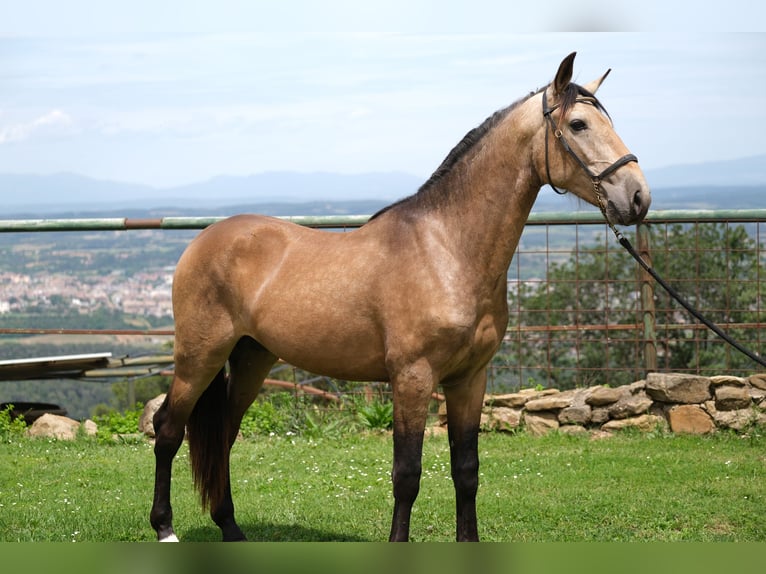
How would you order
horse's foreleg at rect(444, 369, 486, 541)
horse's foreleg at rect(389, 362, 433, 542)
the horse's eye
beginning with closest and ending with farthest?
the horse's eye < horse's foreleg at rect(389, 362, 433, 542) < horse's foreleg at rect(444, 369, 486, 541)

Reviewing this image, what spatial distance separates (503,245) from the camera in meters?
3.58

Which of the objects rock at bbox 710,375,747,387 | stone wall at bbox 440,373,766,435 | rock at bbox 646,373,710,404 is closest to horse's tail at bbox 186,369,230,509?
stone wall at bbox 440,373,766,435

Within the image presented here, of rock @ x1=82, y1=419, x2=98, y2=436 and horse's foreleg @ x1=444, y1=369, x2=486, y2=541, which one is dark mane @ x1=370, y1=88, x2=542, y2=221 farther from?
rock @ x1=82, y1=419, x2=98, y2=436

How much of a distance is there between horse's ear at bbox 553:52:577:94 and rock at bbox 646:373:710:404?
3745 mm

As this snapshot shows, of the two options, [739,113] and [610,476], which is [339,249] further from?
[739,113]

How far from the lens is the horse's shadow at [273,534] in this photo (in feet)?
14.5

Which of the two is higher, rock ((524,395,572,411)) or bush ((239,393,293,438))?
rock ((524,395,572,411))

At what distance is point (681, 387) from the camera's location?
6531 millimetres

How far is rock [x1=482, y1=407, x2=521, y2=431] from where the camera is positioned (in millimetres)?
6852

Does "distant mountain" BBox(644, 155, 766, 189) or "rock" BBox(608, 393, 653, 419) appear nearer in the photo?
"rock" BBox(608, 393, 653, 419)

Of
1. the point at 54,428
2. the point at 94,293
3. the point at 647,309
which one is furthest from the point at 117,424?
the point at 94,293

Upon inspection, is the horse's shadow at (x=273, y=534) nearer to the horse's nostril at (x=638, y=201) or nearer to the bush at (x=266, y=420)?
the horse's nostril at (x=638, y=201)

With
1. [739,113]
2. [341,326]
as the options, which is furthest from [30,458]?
[739,113]

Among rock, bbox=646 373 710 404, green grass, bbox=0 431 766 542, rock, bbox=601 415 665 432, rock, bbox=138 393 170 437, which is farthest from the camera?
rock, bbox=138 393 170 437
